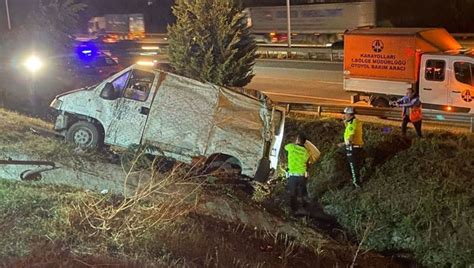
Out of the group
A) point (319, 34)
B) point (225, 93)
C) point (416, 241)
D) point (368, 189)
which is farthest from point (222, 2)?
point (319, 34)

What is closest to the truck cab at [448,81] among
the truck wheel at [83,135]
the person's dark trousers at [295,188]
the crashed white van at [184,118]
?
the person's dark trousers at [295,188]

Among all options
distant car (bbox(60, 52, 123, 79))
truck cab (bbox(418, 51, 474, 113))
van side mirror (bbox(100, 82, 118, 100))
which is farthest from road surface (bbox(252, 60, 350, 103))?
van side mirror (bbox(100, 82, 118, 100))

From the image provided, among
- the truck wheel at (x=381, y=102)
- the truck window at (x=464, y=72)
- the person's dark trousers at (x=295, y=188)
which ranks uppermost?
the truck window at (x=464, y=72)

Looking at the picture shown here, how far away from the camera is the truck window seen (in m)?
16.4

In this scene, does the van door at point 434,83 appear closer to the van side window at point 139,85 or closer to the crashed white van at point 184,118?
the crashed white van at point 184,118

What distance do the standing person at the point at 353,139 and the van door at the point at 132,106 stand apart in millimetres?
3803

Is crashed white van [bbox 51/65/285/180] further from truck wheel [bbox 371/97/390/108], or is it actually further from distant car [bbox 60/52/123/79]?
distant car [bbox 60/52/123/79]

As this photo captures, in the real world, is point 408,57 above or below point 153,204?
above

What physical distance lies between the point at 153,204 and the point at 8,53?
2098 centimetres

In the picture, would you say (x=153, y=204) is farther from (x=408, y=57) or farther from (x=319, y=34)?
(x=319, y=34)

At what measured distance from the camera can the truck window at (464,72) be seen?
645 inches

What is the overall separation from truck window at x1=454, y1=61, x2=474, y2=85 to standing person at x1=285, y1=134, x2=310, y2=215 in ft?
22.4

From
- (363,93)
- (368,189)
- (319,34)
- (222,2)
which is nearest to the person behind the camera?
(368,189)

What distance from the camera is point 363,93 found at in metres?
18.8
